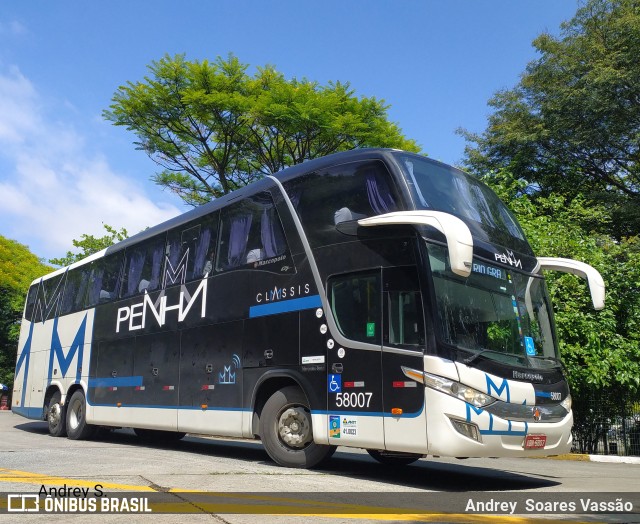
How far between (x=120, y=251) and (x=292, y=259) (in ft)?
20.3

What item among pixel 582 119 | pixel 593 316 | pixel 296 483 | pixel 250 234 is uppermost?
pixel 582 119

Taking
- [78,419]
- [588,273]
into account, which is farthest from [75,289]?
[588,273]

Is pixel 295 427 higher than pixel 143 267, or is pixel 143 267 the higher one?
pixel 143 267

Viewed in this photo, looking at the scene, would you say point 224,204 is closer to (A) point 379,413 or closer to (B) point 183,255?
(B) point 183,255

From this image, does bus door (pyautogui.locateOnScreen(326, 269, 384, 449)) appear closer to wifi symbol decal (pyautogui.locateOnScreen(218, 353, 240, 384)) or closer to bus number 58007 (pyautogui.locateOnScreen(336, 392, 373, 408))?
bus number 58007 (pyautogui.locateOnScreen(336, 392, 373, 408))

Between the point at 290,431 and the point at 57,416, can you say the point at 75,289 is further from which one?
the point at 290,431

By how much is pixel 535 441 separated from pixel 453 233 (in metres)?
2.70

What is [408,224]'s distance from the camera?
781 centimetres

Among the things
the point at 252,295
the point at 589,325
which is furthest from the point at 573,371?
the point at 252,295

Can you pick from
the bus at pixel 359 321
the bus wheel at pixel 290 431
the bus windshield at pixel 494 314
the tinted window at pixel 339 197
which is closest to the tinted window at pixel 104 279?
the bus at pixel 359 321

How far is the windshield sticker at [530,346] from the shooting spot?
8.20m

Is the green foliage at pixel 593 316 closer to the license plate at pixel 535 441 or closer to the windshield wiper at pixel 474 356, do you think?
the license plate at pixel 535 441

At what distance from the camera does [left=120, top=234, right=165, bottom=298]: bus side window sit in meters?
12.6

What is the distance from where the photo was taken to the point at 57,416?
15.4m
